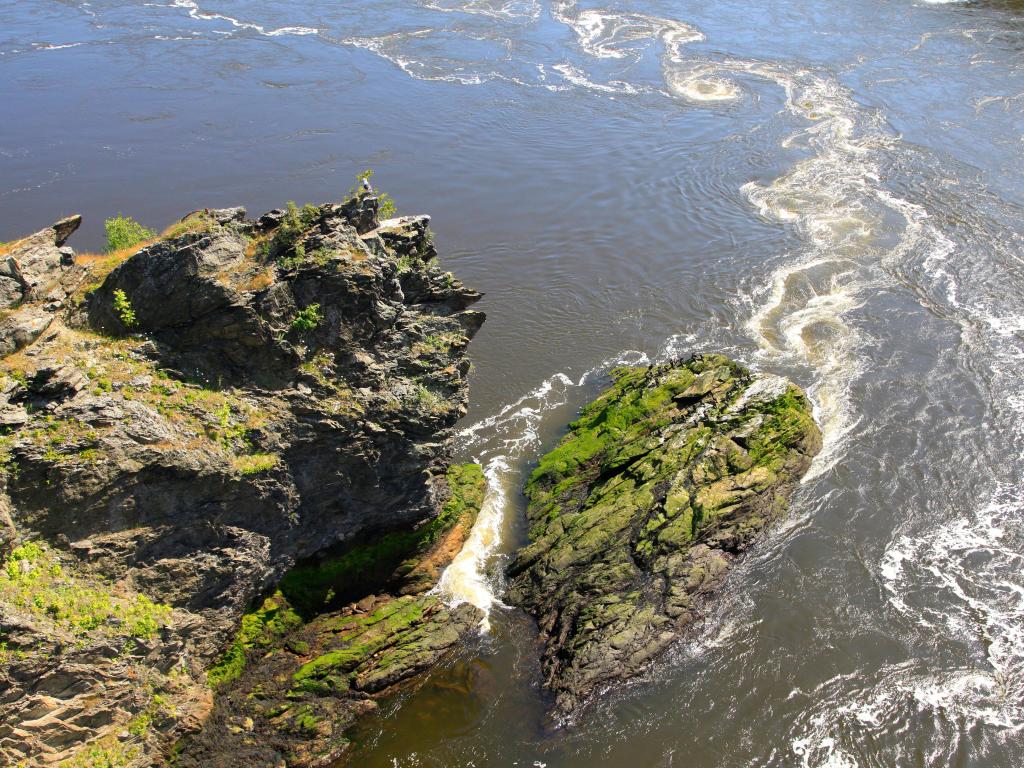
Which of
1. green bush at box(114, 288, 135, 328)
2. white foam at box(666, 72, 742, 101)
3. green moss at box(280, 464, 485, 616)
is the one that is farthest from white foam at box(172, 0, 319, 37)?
green moss at box(280, 464, 485, 616)

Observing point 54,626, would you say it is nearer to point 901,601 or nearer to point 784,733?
point 784,733

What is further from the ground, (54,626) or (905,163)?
(905,163)

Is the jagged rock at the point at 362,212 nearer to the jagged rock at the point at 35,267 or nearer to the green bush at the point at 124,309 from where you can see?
the green bush at the point at 124,309

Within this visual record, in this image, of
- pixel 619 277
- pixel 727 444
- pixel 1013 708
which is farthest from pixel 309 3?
pixel 1013 708

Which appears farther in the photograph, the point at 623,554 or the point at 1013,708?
the point at 623,554

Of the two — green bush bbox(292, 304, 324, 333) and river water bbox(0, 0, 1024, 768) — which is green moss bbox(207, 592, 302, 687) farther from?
green bush bbox(292, 304, 324, 333)

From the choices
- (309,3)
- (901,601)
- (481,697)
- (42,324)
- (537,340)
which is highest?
(309,3)
